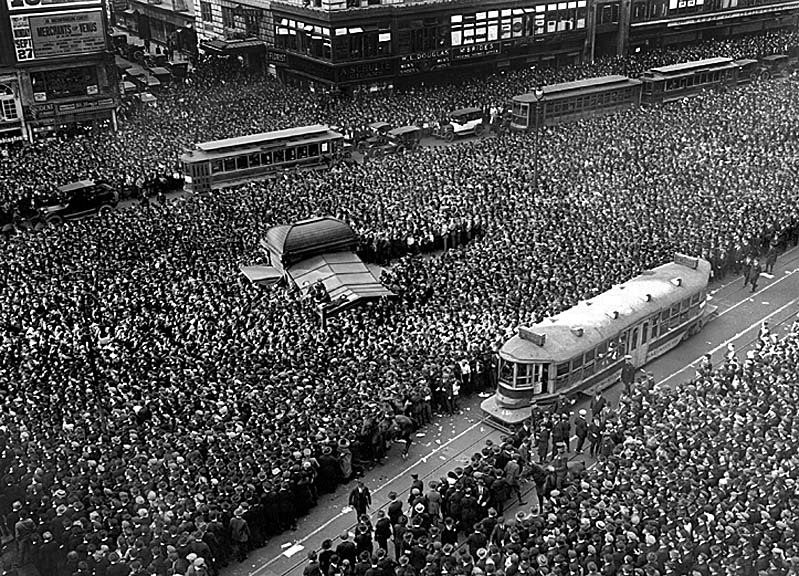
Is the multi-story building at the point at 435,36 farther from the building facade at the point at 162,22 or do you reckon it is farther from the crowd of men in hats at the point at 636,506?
the crowd of men in hats at the point at 636,506

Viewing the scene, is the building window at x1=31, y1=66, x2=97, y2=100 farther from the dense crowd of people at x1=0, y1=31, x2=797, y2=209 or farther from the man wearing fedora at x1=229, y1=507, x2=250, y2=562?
the man wearing fedora at x1=229, y1=507, x2=250, y2=562

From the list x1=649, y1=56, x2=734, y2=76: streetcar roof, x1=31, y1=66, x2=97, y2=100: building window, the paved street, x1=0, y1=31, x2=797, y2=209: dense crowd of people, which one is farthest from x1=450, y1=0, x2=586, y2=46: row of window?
the paved street

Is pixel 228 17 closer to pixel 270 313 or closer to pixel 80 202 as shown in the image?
pixel 80 202

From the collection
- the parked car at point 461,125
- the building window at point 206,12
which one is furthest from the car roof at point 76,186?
the building window at point 206,12

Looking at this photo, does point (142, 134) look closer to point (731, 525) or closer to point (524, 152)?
point (524, 152)

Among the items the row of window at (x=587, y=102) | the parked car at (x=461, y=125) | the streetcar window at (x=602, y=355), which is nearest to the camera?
the streetcar window at (x=602, y=355)

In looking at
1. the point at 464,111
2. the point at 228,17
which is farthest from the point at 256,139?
→ the point at 228,17
